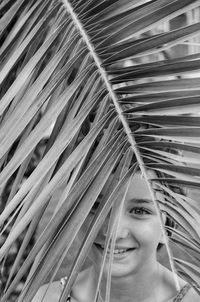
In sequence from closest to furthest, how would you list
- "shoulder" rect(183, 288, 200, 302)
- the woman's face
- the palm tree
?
the palm tree < the woman's face < "shoulder" rect(183, 288, 200, 302)

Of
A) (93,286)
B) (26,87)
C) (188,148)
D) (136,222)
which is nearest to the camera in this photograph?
(188,148)

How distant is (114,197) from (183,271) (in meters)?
0.12

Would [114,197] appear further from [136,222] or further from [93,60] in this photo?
[136,222]

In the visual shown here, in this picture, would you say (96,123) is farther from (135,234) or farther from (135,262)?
(135,262)

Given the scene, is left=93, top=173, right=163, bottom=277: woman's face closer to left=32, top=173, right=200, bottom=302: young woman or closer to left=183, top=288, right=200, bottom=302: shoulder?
left=32, top=173, right=200, bottom=302: young woman

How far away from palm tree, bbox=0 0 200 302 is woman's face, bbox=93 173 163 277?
28 cm

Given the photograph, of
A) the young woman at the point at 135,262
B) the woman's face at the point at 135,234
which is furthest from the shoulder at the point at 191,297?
the woman's face at the point at 135,234

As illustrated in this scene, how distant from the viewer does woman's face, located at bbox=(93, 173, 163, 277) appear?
97cm

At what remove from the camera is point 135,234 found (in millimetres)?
1030

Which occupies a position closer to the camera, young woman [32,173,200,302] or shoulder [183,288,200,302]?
young woman [32,173,200,302]

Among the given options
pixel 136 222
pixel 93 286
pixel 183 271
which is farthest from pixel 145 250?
pixel 183 271

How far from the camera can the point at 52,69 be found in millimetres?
699

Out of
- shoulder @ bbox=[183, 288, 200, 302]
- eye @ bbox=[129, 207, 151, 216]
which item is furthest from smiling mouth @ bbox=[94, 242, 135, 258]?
shoulder @ bbox=[183, 288, 200, 302]

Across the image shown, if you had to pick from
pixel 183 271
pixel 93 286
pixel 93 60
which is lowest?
pixel 183 271
